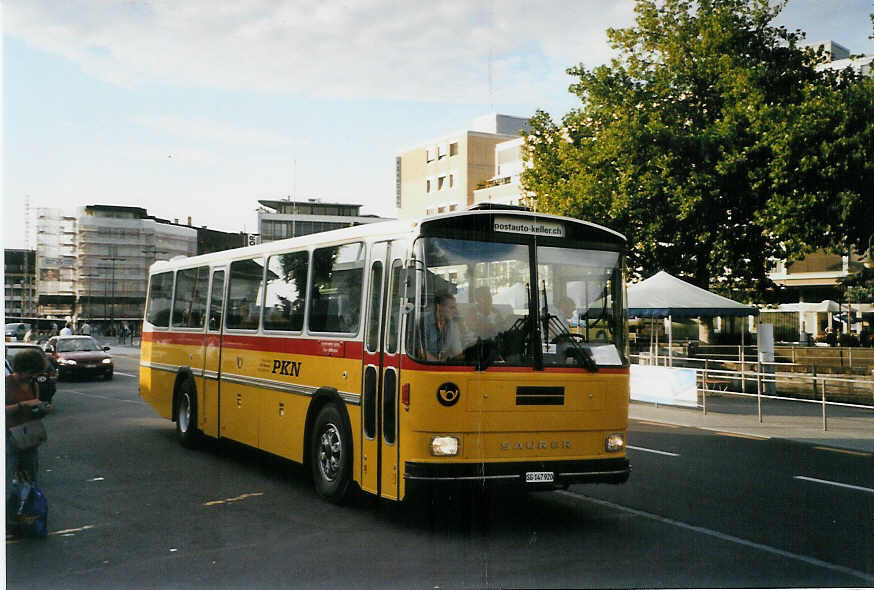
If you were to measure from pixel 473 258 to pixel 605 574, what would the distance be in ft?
9.38

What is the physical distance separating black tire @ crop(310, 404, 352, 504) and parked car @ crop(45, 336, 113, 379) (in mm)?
20333

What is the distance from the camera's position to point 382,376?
317 inches

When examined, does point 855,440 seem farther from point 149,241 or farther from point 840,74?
point 149,241

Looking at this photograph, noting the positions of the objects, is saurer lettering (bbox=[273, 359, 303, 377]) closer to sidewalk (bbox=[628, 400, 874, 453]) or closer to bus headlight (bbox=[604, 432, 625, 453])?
bus headlight (bbox=[604, 432, 625, 453])

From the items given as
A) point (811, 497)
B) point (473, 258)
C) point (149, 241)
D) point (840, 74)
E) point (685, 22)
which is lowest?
point (811, 497)

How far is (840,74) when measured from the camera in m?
28.8

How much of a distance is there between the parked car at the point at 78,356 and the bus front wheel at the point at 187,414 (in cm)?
1527

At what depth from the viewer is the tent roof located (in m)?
22.5

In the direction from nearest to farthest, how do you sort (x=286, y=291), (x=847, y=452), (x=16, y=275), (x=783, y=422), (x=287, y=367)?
1. (x=287, y=367)
2. (x=286, y=291)
3. (x=16, y=275)
4. (x=847, y=452)
5. (x=783, y=422)

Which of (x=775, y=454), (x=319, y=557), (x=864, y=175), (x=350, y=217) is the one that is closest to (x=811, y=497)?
(x=775, y=454)

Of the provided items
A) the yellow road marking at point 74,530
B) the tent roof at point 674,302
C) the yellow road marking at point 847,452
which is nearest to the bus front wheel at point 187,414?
the yellow road marking at point 74,530

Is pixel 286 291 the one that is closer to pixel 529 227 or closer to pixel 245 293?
pixel 245 293

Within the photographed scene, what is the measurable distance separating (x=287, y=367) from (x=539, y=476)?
3.58 metres

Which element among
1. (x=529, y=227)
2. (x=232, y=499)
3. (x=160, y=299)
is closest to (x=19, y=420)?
(x=232, y=499)
